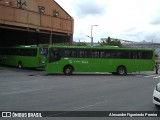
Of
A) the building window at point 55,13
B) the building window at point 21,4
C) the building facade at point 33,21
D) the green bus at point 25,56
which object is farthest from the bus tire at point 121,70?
the building window at point 55,13

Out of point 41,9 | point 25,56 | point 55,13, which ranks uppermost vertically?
point 41,9

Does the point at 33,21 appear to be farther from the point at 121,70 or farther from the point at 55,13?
the point at 121,70

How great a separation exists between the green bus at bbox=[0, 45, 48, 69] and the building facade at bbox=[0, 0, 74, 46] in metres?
3.39

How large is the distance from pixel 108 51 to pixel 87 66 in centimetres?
263

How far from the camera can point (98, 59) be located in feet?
105

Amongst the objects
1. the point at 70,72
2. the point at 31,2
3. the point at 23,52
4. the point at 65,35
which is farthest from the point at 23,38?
the point at 70,72

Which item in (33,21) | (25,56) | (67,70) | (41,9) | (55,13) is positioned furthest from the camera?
(55,13)

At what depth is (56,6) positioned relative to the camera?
5106 centimetres

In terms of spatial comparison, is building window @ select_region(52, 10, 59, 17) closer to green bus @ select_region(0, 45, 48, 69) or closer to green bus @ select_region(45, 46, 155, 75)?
green bus @ select_region(0, 45, 48, 69)

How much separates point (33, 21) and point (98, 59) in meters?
16.7

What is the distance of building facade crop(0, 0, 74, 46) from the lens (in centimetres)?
4132

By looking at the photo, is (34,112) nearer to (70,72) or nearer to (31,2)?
(70,72)

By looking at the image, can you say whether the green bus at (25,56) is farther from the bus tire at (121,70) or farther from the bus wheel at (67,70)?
the bus tire at (121,70)

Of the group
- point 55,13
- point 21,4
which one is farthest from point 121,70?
point 55,13
